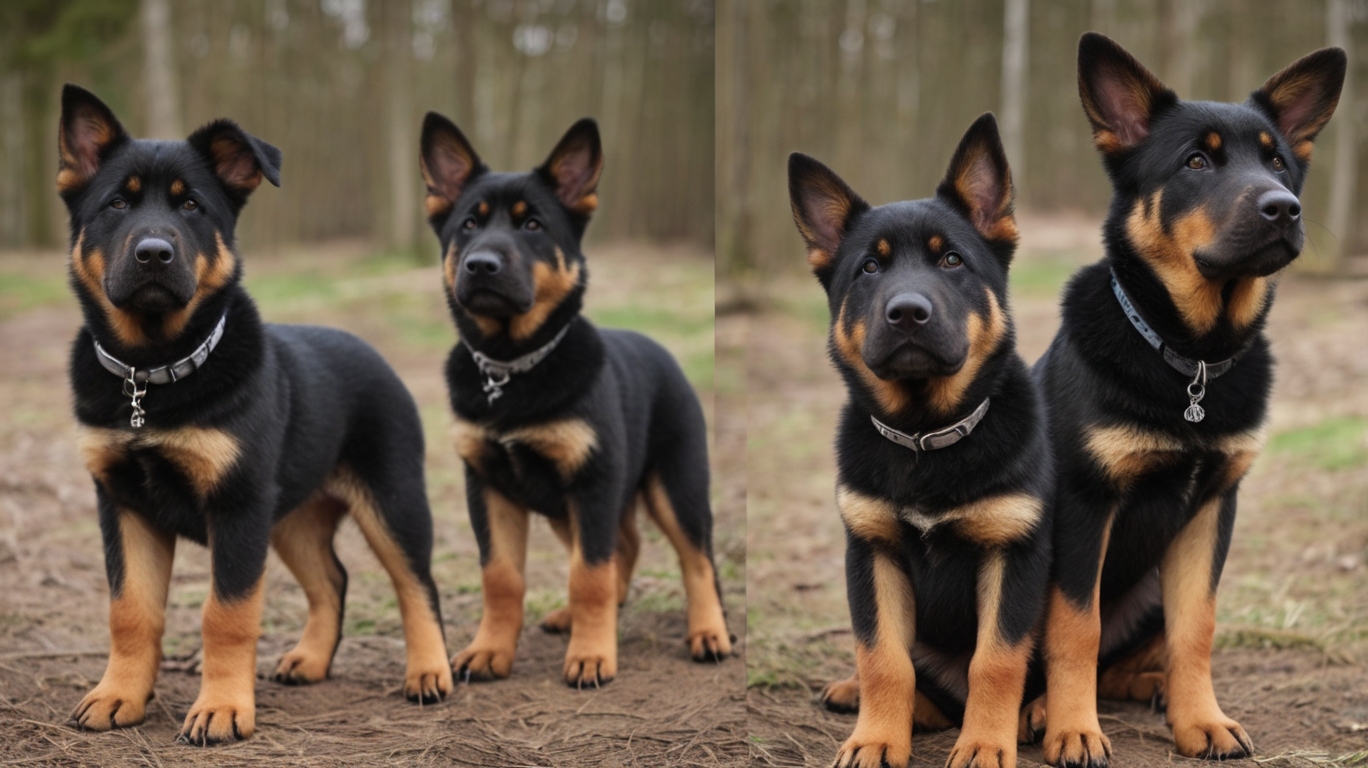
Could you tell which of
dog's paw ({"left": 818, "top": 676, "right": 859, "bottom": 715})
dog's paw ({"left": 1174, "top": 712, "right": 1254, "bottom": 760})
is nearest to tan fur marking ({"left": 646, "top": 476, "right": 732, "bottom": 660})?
dog's paw ({"left": 818, "top": 676, "right": 859, "bottom": 715})

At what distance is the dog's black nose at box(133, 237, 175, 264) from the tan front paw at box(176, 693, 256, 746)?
1532 millimetres

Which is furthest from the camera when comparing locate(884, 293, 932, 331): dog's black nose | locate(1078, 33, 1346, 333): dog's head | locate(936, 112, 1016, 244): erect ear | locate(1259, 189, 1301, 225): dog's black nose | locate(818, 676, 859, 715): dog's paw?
locate(818, 676, 859, 715): dog's paw

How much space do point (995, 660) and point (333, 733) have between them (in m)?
2.37

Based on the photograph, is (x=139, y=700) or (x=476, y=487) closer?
(x=139, y=700)

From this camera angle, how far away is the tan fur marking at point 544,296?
192 inches

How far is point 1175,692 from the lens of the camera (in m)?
3.82

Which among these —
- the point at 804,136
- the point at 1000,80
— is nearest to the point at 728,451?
the point at 804,136

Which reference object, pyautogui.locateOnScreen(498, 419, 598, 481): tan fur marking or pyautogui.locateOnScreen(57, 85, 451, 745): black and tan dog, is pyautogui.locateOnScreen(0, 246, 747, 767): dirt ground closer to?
pyautogui.locateOnScreen(57, 85, 451, 745): black and tan dog

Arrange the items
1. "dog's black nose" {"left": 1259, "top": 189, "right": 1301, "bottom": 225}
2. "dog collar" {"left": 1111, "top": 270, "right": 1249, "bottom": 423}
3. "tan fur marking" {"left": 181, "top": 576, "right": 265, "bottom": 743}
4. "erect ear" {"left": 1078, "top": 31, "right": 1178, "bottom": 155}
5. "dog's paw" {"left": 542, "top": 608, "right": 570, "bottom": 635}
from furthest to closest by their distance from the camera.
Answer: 1. "dog's paw" {"left": 542, "top": 608, "right": 570, "bottom": 635}
2. "tan fur marking" {"left": 181, "top": 576, "right": 265, "bottom": 743}
3. "erect ear" {"left": 1078, "top": 31, "right": 1178, "bottom": 155}
4. "dog collar" {"left": 1111, "top": 270, "right": 1249, "bottom": 423}
5. "dog's black nose" {"left": 1259, "top": 189, "right": 1301, "bottom": 225}

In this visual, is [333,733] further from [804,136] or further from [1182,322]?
[804,136]

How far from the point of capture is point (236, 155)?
169 inches

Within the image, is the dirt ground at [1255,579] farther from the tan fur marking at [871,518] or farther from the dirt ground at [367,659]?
the tan fur marking at [871,518]

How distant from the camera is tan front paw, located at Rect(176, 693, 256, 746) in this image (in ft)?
12.8

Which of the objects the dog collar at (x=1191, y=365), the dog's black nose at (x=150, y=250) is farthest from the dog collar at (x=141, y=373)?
the dog collar at (x=1191, y=365)
